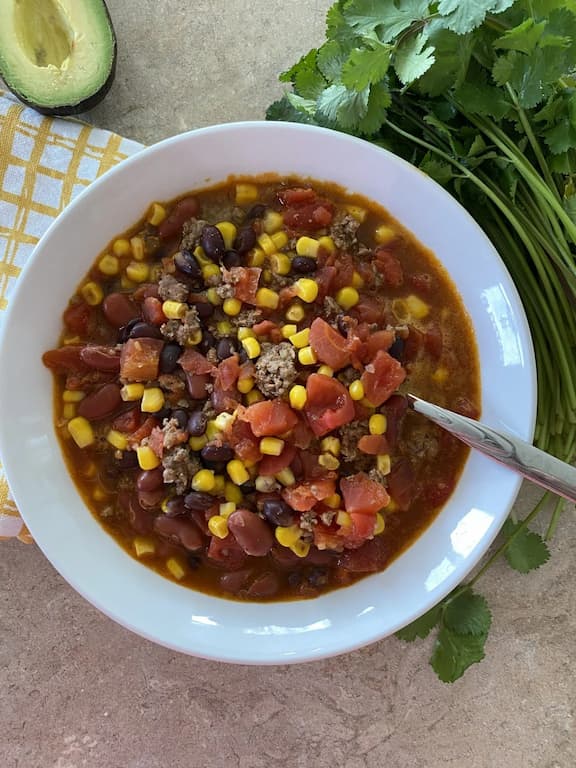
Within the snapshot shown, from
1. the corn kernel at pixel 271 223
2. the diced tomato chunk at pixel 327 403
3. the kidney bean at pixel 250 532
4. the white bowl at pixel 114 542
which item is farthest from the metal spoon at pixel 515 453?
the corn kernel at pixel 271 223

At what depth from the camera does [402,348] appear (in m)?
3.21

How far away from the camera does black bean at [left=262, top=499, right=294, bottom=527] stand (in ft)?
10.00

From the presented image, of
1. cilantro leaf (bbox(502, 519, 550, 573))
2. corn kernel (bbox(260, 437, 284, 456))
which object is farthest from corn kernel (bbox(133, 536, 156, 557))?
cilantro leaf (bbox(502, 519, 550, 573))

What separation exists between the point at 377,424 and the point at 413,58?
1483 millimetres

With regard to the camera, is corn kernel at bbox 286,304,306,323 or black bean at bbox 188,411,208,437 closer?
black bean at bbox 188,411,208,437

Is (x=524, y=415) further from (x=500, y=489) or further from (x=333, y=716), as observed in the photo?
(x=333, y=716)

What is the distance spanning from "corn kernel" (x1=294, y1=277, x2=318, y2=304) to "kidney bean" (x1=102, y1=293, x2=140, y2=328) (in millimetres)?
742

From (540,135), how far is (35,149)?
7.83ft

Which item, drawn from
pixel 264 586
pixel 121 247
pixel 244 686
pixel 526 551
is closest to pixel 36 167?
pixel 121 247

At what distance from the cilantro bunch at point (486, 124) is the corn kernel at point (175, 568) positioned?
3.69ft

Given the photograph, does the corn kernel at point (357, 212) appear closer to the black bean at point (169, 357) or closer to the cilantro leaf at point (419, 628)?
the black bean at point (169, 357)

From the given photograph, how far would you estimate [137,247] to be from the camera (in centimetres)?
331

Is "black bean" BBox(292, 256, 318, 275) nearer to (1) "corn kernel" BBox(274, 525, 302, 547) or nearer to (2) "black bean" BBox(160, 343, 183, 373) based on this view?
(2) "black bean" BBox(160, 343, 183, 373)

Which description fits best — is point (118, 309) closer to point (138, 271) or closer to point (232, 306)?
point (138, 271)
